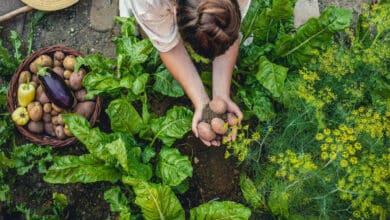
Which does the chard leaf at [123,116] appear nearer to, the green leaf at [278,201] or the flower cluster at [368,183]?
the green leaf at [278,201]

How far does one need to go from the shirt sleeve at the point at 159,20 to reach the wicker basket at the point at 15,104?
35.1 inches

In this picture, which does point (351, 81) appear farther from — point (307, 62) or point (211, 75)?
point (211, 75)

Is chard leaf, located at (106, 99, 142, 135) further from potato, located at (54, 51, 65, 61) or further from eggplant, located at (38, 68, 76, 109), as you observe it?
potato, located at (54, 51, 65, 61)

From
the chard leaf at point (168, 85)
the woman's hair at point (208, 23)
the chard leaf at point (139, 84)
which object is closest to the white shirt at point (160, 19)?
the woman's hair at point (208, 23)

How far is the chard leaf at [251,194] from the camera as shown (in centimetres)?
344

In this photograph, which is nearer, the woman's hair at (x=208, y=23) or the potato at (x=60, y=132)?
the woman's hair at (x=208, y=23)

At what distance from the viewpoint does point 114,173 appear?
3426 millimetres

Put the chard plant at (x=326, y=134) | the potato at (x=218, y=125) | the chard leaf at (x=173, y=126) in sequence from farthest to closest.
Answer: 1. the chard leaf at (x=173, y=126)
2. the potato at (x=218, y=125)
3. the chard plant at (x=326, y=134)

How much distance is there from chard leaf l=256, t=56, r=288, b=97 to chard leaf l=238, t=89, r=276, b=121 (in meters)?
0.20

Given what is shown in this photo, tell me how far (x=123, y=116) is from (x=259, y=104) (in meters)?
1.05

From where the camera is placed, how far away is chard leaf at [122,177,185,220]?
3074 mm

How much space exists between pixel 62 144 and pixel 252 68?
165 cm

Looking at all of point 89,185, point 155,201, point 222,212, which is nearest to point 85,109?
point 89,185

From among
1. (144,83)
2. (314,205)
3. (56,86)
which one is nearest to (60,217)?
(56,86)
